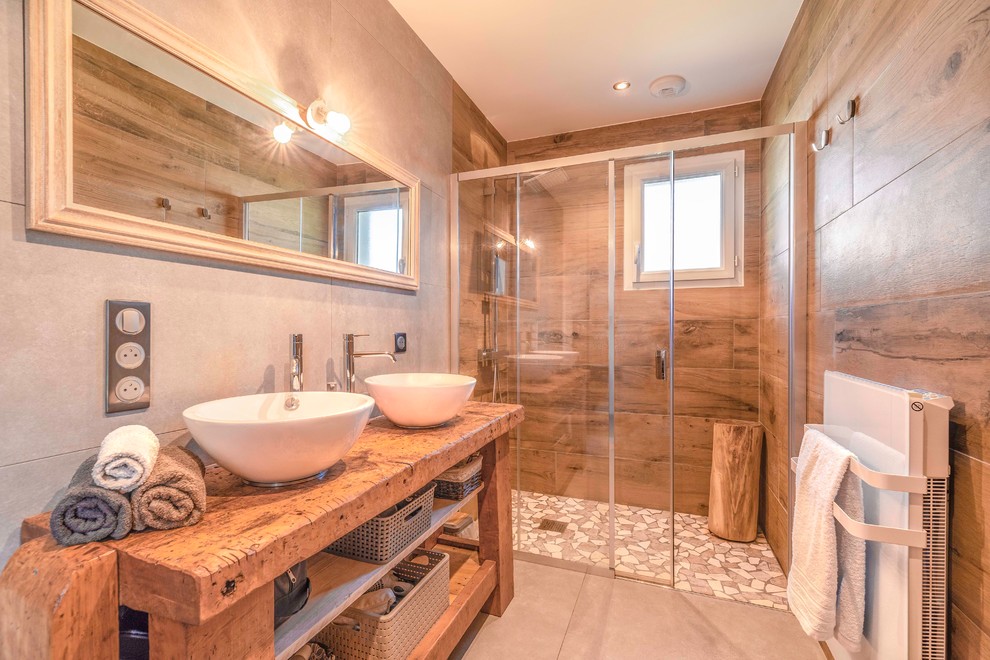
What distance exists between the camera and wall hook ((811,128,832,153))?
1.63 m

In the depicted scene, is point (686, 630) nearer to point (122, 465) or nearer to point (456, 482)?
point (456, 482)

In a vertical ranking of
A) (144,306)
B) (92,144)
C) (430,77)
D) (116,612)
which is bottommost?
(116,612)

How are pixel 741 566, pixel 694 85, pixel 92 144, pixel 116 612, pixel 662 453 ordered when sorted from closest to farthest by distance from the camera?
pixel 116 612 → pixel 92 144 → pixel 741 566 → pixel 662 453 → pixel 694 85

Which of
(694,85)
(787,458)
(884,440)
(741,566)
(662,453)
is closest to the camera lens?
(884,440)

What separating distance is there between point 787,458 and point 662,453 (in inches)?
21.8

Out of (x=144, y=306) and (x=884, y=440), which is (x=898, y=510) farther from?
(x=144, y=306)

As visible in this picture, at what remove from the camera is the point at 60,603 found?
63cm

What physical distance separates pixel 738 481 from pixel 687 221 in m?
1.47

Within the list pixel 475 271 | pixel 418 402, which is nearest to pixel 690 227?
pixel 475 271

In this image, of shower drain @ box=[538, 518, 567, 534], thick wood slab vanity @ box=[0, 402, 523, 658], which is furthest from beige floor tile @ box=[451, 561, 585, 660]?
thick wood slab vanity @ box=[0, 402, 523, 658]

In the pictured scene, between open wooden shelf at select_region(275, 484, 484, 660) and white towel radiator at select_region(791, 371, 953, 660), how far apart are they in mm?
1183

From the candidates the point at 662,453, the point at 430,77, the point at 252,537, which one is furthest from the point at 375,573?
the point at 430,77

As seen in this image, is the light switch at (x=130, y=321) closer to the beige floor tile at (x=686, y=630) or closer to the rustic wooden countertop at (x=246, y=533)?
the rustic wooden countertop at (x=246, y=533)

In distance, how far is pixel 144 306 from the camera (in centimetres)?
100
